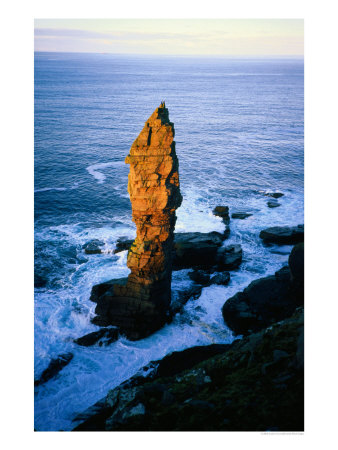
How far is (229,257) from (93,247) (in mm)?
10883

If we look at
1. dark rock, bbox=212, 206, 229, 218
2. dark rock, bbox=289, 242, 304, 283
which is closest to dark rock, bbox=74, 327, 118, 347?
dark rock, bbox=289, 242, 304, 283

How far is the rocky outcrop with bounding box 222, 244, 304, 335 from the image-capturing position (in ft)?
62.7

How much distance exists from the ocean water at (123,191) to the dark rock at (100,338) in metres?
0.39

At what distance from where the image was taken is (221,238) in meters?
29.8

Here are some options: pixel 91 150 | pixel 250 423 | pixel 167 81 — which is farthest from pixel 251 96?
Answer: pixel 250 423

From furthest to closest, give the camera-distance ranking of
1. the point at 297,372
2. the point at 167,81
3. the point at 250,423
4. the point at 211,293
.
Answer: the point at 167,81
the point at 211,293
the point at 297,372
the point at 250,423

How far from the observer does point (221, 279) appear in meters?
24.2

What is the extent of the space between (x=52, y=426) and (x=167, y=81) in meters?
95.8

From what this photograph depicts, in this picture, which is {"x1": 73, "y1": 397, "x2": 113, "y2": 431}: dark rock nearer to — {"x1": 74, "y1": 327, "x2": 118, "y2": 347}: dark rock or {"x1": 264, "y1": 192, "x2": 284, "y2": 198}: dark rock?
{"x1": 74, "y1": 327, "x2": 118, "y2": 347}: dark rock

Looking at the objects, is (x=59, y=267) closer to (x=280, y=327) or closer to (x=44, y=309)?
(x=44, y=309)

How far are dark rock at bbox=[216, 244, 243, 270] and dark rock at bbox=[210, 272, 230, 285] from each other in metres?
1.26

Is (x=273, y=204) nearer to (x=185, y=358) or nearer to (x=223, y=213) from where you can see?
(x=223, y=213)

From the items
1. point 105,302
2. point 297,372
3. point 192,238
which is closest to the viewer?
point 297,372

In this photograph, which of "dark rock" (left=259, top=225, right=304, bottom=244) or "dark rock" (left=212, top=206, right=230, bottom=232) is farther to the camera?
"dark rock" (left=212, top=206, right=230, bottom=232)
